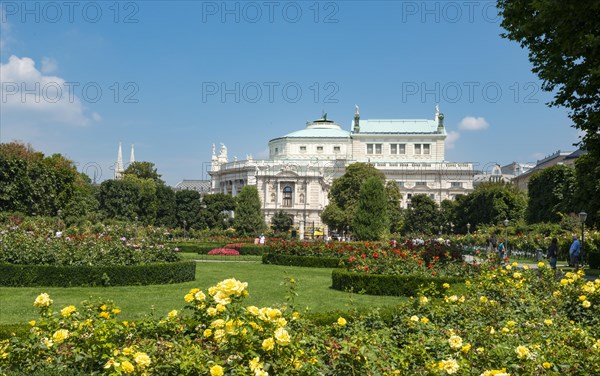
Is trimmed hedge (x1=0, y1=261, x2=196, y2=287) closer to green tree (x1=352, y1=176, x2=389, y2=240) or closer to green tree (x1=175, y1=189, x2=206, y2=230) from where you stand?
green tree (x1=352, y1=176, x2=389, y2=240)

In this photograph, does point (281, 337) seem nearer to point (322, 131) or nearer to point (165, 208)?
point (165, 208)

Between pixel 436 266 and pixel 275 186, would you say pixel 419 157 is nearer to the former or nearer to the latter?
pixel 275 186

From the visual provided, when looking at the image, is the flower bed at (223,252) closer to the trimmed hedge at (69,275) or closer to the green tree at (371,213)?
the green tree at (371,213)

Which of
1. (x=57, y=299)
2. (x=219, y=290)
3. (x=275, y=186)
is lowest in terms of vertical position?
(x=57, y=299)

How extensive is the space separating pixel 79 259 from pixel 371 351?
41.2 ft

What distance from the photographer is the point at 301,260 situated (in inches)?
1001

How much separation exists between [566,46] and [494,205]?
46.0 meters

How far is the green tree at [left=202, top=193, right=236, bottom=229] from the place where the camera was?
6662cm

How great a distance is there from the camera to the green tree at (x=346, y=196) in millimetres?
61250

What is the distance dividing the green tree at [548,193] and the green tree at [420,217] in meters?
15.2

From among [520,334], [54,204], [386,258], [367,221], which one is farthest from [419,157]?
[520,334]

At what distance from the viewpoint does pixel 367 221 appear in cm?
4453

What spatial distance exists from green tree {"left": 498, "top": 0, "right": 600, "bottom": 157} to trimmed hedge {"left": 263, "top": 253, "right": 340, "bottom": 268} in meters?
11.5

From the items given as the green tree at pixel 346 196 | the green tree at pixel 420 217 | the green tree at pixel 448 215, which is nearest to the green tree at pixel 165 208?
the green tree at pixel 346 196
